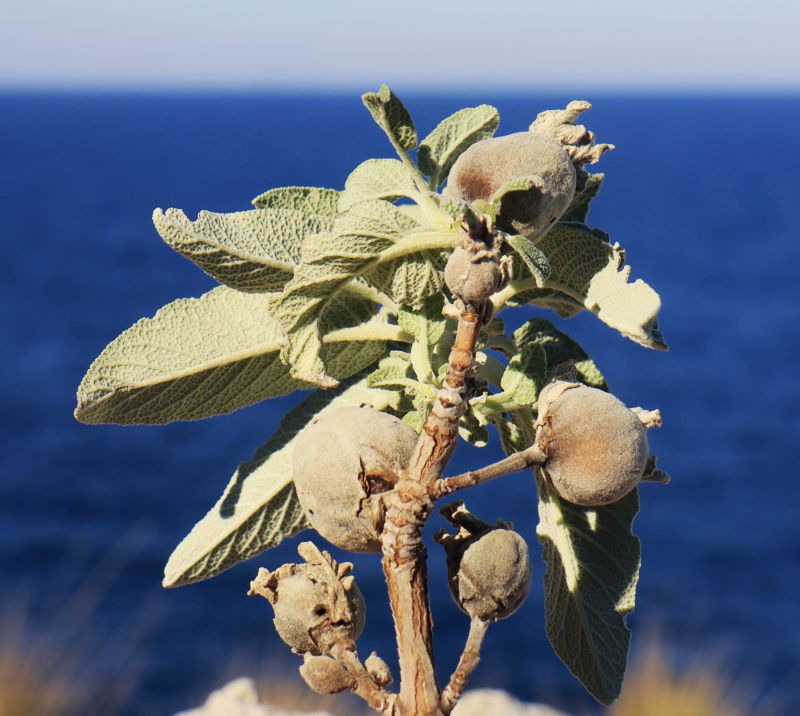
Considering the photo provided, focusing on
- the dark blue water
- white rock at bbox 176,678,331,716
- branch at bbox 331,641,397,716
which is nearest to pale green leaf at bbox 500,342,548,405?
branch at bbox 331,641,397,716

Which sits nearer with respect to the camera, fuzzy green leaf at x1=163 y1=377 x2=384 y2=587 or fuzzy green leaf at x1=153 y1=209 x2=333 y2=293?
fuzzy green leaf at x1=153 y1=209 x2=333 y2=293

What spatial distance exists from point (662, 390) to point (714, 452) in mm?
2983

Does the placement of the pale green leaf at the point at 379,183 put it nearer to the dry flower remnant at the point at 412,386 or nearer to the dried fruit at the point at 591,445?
the dry flower remnant at the point at 412,386

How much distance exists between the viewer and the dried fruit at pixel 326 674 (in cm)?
108

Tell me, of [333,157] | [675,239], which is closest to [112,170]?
[333,157]

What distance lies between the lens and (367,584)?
46.2 feet

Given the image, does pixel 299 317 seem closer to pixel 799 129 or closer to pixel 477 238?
pixel 477 238

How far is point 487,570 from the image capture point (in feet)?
3.51

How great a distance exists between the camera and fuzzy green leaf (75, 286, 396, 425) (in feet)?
4.12

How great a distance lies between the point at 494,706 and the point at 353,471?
3.33 metres

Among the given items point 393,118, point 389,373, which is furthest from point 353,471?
point 393,118

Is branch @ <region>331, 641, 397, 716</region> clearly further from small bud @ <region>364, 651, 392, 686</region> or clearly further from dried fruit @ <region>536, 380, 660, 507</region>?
dried fruit @ <region>536, 380, 660, 507</region>

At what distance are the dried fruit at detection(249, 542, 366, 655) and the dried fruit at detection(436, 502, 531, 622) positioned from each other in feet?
0.38

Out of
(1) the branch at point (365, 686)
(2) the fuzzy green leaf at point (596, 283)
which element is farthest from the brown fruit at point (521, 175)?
(1) the branch at point (365, 686)
